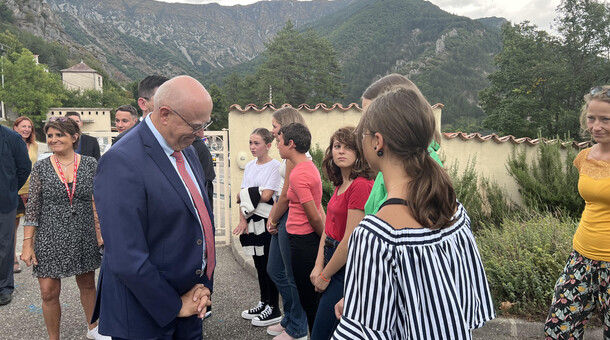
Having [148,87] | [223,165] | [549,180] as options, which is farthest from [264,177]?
[549,180]

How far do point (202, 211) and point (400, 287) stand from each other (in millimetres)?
1094

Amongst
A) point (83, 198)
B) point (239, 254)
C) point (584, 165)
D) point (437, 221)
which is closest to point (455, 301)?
point (437, 221)

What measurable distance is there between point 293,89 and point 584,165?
75.4 meters

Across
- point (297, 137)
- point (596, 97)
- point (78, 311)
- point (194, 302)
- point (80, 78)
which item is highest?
point (80, 78)

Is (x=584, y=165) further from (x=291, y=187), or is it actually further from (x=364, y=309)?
(x=364, y=309)

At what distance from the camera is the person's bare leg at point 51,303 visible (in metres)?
3.34

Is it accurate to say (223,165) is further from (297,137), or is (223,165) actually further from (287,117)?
(297,137)

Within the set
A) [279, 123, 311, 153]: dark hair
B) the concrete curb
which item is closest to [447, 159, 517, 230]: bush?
the concrete curb

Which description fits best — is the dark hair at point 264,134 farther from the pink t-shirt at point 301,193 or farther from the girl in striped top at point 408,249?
the girl in striped top at point 408,249

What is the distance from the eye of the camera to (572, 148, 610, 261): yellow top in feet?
8.48

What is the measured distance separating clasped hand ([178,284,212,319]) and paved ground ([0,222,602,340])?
6.82 feet

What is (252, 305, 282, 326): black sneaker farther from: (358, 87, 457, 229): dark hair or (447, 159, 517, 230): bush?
(447, 159, 517, 230): bush

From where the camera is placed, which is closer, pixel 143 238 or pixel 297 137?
pixel 143 238

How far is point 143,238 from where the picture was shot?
171 centimetres
